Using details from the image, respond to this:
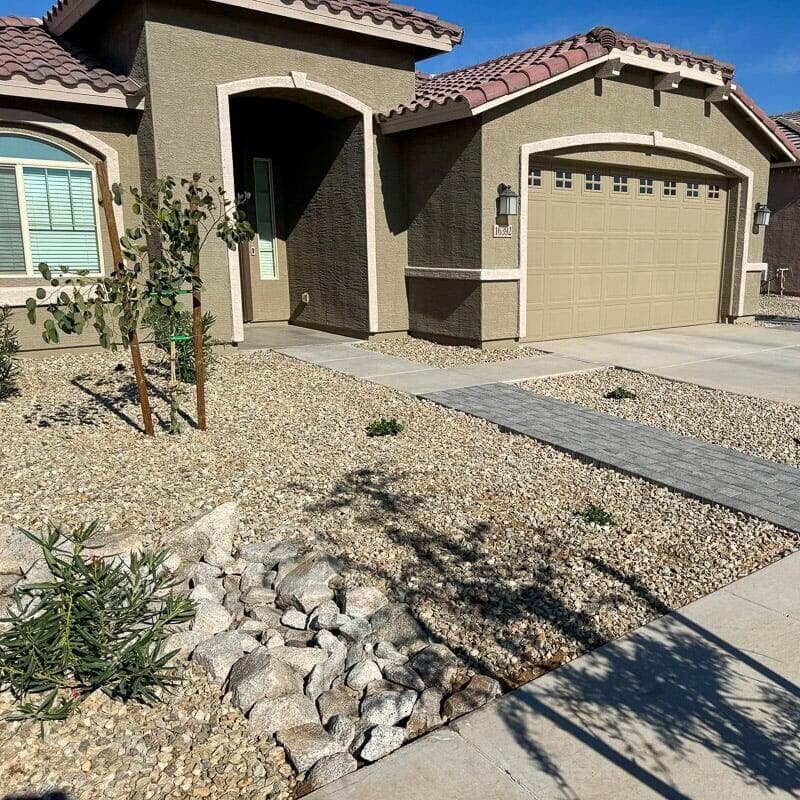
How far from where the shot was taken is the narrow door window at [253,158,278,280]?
1309 cm

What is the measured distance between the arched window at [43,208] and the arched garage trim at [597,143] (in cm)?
578

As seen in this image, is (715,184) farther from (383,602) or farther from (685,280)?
(383,602)

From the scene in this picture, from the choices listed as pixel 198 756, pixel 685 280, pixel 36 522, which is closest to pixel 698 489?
pixel 198 756

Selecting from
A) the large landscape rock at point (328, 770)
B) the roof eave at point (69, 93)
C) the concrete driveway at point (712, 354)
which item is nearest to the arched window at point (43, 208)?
the roof eave at point (69, 93)

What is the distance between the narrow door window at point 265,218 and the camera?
42.9 ft

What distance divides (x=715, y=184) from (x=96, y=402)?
11.4 m

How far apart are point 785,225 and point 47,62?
749 inches

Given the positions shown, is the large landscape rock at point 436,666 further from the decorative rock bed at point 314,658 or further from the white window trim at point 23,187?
the white window trim at point 23,187

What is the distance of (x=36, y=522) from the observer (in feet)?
16.1

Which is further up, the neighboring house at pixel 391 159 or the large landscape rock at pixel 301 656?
the neighboring house at pixel 391 159

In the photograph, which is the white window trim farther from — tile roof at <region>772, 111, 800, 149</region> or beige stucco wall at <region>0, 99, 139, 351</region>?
tile roof at <region>772, 111, 800, 149</region>

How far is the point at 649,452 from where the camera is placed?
6.36 m

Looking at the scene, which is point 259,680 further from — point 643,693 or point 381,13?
point 381,13

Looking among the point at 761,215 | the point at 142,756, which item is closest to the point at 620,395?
the point at 142,756
